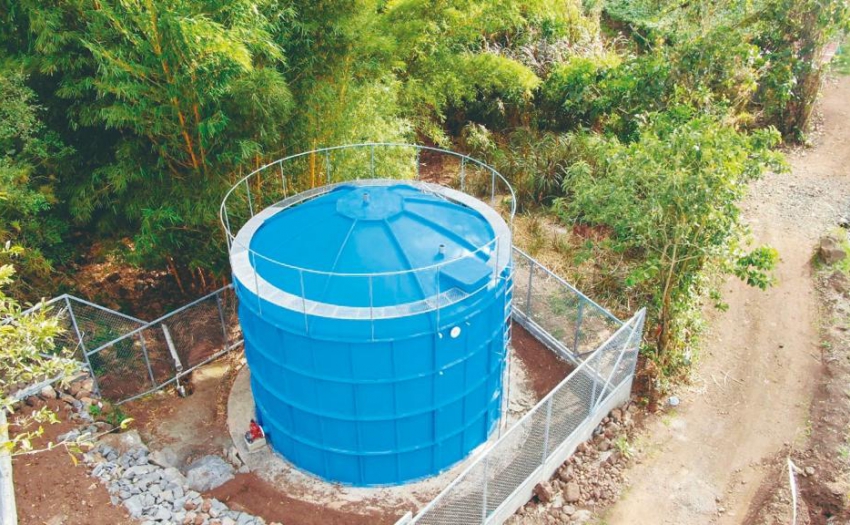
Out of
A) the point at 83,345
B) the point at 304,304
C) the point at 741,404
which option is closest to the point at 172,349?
the point at 83,345

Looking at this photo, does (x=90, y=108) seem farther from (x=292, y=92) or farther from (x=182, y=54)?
(x=292, y=92)

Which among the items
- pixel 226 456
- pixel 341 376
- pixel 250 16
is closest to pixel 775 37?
pixel 250 16

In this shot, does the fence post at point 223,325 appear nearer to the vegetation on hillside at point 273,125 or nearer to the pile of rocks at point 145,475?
the vegetation on hillside at point 273,125

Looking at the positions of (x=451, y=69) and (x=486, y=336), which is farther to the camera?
(x=451, y=69)

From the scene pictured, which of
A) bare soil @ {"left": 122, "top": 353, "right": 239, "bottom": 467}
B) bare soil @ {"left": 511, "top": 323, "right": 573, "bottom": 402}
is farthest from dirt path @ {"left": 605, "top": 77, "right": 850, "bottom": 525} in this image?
bare soil @ {"left": 122, "top": 353, "right": 239, "bottom": 467}

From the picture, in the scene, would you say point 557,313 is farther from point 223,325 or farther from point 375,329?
point 223,325
